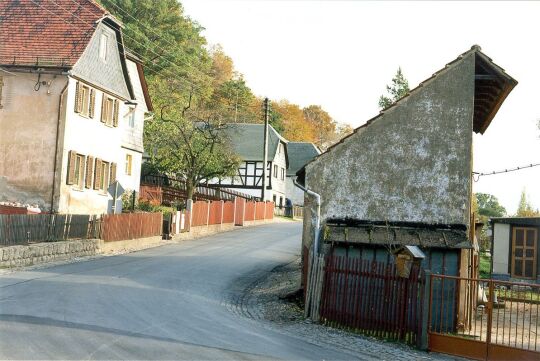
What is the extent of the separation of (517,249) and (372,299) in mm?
18376

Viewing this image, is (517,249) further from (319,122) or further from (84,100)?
(319,122)

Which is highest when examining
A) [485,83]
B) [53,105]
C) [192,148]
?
[53,105]

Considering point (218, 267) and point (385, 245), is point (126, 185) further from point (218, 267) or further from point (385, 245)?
point (385, 245)

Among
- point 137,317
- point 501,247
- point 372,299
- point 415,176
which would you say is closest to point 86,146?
point 415,176

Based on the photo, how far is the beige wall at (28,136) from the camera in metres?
29.0

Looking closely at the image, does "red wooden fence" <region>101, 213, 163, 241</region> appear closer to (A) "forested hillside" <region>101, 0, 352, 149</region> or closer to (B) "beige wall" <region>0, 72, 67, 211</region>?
(B) "beige wall" <region>0, 72, 67, 211</region>

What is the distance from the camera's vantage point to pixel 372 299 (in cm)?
1387

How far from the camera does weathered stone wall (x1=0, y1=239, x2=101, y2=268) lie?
765 inches

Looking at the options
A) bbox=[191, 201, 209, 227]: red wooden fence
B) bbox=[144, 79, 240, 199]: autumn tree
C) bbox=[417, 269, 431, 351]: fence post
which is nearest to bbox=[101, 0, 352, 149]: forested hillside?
bbox=[144, 79, 240, 199]: autumn tree

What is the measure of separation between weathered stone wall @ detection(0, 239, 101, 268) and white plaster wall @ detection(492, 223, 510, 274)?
18.0 m

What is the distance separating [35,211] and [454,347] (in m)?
19.9

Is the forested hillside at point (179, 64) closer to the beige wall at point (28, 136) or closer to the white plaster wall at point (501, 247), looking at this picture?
the beige wall at point (28, 136)

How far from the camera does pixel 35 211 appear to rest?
26.9 metres

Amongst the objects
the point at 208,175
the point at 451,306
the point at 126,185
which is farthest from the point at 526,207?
the point at 451,306
